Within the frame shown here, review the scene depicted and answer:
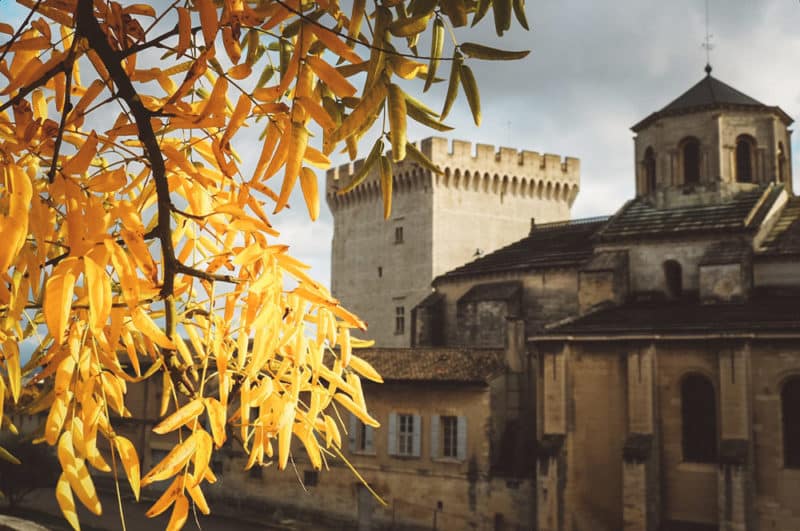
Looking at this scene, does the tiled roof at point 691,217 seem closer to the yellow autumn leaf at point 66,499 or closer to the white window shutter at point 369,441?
the white window shutter at point 369,441

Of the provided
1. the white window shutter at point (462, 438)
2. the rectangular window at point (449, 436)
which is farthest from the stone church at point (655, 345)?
the white window shutter at point (462, 438)

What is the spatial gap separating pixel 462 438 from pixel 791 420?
32.8 feet

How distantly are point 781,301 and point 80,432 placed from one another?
27.5m

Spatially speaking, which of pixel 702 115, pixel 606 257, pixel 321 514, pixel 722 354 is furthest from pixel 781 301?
pixel 321 514

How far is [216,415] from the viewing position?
160cm

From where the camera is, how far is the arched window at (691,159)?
33.1 meters

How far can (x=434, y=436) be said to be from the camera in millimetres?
26828

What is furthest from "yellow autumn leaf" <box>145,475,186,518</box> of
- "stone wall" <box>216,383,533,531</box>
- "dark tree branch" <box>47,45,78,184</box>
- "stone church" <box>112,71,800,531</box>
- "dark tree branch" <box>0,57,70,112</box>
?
"stone wall" <box>216,383,533,531</box>

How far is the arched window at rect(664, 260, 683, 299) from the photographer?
31.3 metres

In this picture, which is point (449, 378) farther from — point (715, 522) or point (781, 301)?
point (781, 301)

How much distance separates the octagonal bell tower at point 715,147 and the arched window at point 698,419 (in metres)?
11.3

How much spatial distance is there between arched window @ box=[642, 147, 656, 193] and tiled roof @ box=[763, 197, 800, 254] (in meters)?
5.39

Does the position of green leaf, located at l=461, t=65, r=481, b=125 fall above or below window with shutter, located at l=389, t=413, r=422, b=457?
above

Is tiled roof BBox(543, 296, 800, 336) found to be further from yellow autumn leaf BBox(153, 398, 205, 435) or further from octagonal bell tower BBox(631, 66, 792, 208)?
yellow autumn leaf BBox(153, 398, 205, 435)
